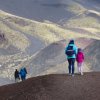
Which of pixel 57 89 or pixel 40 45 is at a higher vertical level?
pixel 40 45

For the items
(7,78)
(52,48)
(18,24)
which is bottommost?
(7,78)

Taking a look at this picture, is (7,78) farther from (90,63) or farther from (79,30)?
(79,30)

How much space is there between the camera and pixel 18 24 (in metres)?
169

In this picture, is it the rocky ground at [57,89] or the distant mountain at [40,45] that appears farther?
the distant mountain at [40,45]

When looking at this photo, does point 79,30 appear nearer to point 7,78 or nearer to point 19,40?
point 19,40

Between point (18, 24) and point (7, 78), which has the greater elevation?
point (18, 24)

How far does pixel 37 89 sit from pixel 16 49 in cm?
12951

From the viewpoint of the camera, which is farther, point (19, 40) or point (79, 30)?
point (79, 30)

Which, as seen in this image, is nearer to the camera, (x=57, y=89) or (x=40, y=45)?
(x=57, y=89)

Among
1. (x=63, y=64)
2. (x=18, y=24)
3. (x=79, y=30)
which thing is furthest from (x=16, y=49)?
(x=63, y=64)

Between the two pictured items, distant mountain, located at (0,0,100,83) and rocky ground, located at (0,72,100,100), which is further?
distant mountain, located at (0,0,100,83)

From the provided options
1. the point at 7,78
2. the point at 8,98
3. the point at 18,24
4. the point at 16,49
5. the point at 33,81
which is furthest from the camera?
the point at 18,24

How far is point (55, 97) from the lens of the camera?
13.8 m

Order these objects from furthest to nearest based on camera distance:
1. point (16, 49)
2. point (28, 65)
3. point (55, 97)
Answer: point (16, 49)
point (28, 65)
point (55, 97)
